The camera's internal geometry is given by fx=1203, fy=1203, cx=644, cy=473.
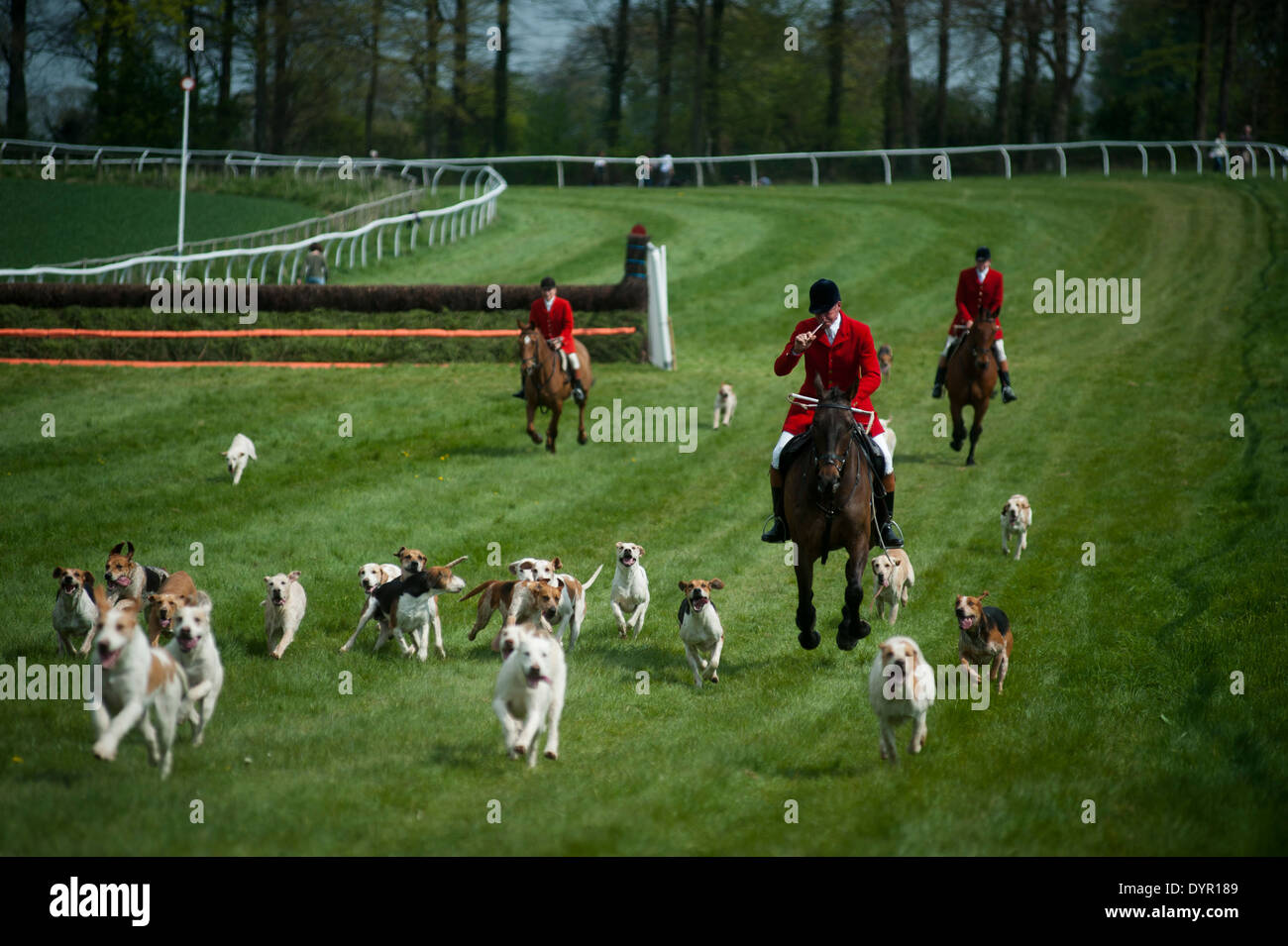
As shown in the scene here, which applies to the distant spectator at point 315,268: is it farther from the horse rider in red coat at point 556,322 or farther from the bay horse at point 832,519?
the bay horse at point 832,519

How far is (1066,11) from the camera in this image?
55.5 m

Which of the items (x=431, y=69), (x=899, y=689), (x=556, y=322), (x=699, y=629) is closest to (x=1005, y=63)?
(x=431, y=69)

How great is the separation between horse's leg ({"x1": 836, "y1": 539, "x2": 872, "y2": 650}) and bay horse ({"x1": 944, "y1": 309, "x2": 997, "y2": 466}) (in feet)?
31.5

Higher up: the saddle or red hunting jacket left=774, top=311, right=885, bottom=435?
red hunting jacket left=774, top=311, right=885, bottom=435

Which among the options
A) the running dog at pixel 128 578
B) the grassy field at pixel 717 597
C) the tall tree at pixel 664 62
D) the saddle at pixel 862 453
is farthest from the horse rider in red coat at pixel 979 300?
the tall tree at pixel 664 62

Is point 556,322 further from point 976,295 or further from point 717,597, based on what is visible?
point 717,597

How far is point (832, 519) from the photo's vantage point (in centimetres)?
1037

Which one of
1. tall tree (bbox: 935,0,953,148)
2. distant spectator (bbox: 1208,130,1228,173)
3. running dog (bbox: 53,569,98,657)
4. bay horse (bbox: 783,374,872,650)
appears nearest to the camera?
running dog (bbox: 53,569,98,657)

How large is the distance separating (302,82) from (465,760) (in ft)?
214

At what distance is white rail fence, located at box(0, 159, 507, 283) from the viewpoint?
1120 inches

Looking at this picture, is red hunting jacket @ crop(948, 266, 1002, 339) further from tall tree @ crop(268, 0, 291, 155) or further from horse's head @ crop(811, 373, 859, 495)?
tall tree @ crop(268, 0, 291, 155)

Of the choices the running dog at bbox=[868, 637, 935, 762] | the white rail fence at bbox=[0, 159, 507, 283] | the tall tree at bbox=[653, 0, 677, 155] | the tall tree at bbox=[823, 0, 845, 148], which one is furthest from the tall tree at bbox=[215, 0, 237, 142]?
the running dog at bbox=[868, 637, 935, 762]

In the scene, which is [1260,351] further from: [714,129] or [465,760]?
[714,129]
